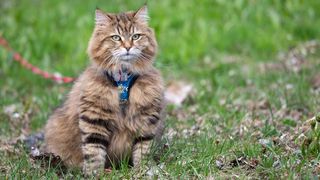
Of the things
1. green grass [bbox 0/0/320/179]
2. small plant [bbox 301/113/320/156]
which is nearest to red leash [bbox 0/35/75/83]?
green grass [bbox 0/0/320/179]

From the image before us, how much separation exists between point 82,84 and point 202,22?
5.27 meters

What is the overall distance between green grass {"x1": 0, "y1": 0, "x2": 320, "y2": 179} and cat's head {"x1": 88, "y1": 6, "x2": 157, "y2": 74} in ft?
2.61

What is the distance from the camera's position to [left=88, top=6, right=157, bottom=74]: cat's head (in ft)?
15.8

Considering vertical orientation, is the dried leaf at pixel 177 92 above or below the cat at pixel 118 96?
below

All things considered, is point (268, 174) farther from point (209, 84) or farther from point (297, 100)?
point (209, 84)

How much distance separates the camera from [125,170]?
4.59 m

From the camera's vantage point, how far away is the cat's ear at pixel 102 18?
194 inches

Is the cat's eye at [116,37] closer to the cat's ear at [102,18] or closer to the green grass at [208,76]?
the cat's ear at [102,18]

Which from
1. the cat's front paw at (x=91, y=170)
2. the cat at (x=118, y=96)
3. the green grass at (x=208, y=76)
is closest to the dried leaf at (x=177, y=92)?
the green grass at (x=208, y=76)

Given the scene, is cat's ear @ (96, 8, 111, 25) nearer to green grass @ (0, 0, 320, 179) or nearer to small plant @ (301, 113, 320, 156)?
green grass @ (0, 0, 320, 179)

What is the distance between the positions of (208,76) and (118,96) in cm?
366

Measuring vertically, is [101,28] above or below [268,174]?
above

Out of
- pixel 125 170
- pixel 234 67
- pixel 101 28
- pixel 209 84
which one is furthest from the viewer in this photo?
pixel 234 67

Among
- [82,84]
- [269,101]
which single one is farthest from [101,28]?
[269,101]
